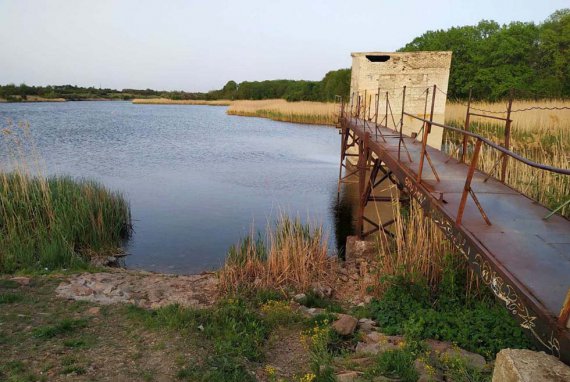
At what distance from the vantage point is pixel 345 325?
5.01 metres

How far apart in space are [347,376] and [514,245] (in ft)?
6.42

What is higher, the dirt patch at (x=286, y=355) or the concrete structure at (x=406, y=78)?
the concrete structure at (x=406, y=78)

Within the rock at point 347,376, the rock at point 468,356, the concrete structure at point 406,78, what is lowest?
the rock at point 347,376

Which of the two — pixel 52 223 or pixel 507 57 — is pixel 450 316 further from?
pixel 507 57

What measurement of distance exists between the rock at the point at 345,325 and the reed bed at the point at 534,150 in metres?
2.76

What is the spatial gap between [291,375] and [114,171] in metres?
15.6

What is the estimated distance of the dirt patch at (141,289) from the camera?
242 inches

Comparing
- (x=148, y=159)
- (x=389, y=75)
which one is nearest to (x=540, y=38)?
(x=389, y=75)

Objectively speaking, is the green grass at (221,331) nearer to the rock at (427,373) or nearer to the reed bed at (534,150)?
the rock at (427,373)

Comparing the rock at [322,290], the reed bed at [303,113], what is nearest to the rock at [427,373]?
the rock at [322,290]

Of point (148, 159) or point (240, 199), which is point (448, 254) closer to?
point (240, 199)

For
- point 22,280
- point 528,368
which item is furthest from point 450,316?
point 22,280

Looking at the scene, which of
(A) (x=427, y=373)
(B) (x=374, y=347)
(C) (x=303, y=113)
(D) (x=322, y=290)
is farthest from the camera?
(C) (x=303, y=113)

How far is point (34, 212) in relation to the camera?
359 inches
